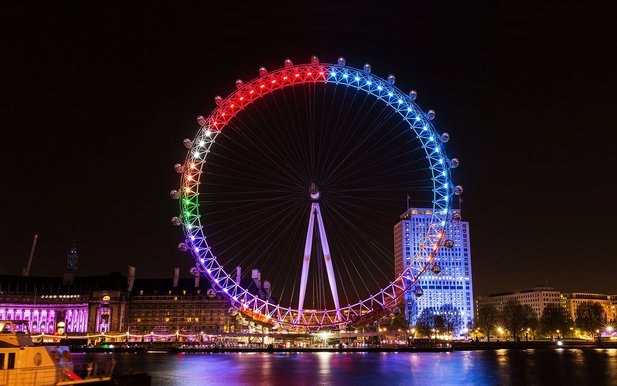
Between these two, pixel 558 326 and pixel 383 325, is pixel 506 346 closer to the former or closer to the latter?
pixel 558 326

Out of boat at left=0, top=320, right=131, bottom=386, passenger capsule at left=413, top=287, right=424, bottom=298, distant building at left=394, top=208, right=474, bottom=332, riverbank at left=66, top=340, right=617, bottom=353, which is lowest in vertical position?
riverbank at left=66, top=340, right=617, bottom=353

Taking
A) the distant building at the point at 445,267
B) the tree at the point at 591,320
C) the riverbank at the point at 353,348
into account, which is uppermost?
the distant building at the point at 445,267

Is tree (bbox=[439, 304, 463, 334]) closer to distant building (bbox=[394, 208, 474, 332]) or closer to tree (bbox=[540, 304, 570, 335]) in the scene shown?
distant building (bbox=[394, 208, 474, 332])

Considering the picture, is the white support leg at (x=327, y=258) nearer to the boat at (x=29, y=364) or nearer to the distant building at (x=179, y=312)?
the boat at (x=29, y=364)

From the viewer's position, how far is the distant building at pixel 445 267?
184 meters

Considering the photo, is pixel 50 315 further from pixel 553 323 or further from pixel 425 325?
pixel 553 323

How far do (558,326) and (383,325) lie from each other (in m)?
48.7

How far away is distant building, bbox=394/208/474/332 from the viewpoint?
18438 cm

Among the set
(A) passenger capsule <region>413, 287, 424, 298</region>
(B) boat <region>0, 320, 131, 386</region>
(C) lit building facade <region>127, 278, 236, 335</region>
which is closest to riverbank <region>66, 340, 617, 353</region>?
(C) lit building facade <region>127, 278, 236, 335</region>

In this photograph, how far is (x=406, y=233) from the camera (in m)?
191

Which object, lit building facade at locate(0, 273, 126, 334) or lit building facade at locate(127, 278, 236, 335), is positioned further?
lit building facade at locate(127, 278, 236, 335)

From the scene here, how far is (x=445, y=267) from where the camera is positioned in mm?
187125

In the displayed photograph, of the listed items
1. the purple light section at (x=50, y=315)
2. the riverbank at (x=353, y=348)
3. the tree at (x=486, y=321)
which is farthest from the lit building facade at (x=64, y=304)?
the tree at (x=486, y=321)

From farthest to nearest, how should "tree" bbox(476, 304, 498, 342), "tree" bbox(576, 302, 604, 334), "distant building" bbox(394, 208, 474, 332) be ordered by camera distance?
"distant building" bbox(394, 208, 474, 332) → "tree" bbox(476, 304, 498, 342) → "tree" bbox(576, 302, 604, 334)
